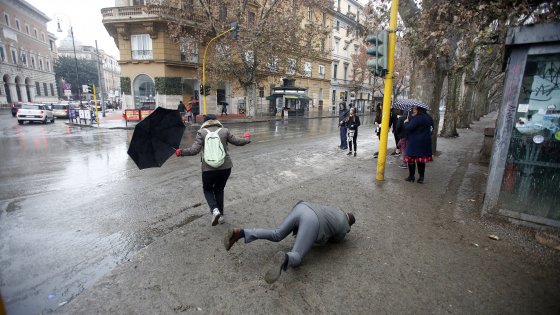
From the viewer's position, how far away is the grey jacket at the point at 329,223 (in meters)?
3.21

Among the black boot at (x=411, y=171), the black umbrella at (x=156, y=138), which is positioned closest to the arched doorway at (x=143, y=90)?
the black umbrella at (x=156, y=138)

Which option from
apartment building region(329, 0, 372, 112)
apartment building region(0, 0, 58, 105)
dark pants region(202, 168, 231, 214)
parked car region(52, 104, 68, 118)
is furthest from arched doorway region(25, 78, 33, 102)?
dark pants region(202, 168, 231, 214)

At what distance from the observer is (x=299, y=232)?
3078 millimetres

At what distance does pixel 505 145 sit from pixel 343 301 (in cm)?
343

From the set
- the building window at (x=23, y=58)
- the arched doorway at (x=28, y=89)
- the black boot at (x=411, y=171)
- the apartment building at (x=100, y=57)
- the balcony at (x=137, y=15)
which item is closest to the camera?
the black boot at (x=411, y=171)

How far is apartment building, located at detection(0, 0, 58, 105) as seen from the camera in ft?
151

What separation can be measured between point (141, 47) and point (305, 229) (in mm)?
28293

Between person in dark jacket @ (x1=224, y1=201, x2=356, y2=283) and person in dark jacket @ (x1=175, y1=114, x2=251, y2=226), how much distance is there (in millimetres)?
1158

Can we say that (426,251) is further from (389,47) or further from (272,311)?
(389,47)

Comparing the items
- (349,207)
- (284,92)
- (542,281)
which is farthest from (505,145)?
(284,92)

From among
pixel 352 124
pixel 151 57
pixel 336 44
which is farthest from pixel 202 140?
pixel 336 44

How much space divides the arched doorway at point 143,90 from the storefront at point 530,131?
88.2 ft

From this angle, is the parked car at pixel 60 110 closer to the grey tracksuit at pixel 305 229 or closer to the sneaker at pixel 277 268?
the grey tracksuit at pixel 305 229

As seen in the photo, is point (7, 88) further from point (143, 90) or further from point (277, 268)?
point (277, 268)
